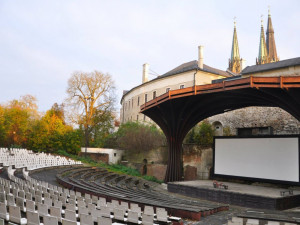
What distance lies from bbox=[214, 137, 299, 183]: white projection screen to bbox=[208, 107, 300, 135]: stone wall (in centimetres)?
883

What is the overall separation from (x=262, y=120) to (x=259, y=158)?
10456 mm

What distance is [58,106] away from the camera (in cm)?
6244

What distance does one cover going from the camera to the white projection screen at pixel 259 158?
1873cm

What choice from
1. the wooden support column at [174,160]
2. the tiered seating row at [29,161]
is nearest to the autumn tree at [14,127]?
the tiered seating row at [29,161]

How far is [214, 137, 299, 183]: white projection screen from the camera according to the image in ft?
61.4

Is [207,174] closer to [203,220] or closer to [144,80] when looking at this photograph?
[203,220]

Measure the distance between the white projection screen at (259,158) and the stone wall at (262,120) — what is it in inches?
→ 348

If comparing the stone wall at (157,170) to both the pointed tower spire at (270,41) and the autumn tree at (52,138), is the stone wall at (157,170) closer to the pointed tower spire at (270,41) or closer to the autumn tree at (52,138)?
the autumn tree at (52,138)

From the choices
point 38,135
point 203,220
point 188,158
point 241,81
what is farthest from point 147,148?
point 203,220

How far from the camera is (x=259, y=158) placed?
2050 cm

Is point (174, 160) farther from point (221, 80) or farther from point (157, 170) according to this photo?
point (221, 80)

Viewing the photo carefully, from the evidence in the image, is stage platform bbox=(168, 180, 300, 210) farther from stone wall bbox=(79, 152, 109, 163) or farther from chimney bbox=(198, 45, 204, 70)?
chimney bbox=(198, 45, 204, 70)

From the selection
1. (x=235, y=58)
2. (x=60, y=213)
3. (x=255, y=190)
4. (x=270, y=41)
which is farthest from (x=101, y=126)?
(x=270, y=41)

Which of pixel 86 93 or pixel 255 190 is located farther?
pixel 86 93
